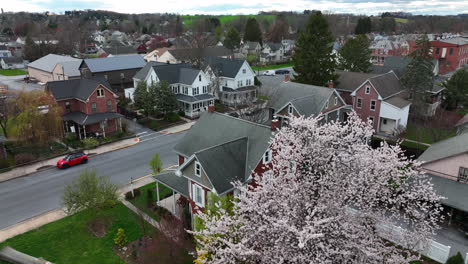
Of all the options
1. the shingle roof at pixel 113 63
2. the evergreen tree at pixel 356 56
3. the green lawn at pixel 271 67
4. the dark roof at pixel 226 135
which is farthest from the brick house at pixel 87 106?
the green lawn at pixel 271 67

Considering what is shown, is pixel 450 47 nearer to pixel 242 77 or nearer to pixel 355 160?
pixel 242 77

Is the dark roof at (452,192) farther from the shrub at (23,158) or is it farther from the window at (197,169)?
the shrub at (23,158)

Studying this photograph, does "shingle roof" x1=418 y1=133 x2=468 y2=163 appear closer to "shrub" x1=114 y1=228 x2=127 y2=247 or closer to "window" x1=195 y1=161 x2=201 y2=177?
"window" x1=195 y1=161 x2=201 y2=177

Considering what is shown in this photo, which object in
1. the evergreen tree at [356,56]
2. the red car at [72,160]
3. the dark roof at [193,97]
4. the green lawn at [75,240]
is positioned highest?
the evergreen tree at [356,56]

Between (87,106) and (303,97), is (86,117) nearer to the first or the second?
(87,106)

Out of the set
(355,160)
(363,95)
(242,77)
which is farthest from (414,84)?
(355,160)

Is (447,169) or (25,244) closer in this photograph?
(25,244)
